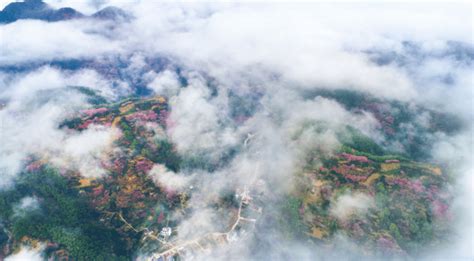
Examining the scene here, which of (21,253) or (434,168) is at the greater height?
(434,168)

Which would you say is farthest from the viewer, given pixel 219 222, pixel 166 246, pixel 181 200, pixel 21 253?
pixel 181 200

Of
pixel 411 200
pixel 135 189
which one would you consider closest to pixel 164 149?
pixel 135 189

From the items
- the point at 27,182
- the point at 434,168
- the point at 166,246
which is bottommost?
the point at 166,246

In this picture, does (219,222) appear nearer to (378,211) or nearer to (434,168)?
(378,211)

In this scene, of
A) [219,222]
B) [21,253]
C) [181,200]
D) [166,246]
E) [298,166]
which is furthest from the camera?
[298,166]

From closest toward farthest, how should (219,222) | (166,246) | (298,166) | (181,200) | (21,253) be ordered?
(21,253) → (166,246) → (219,222) → (181,200) → (298,166)

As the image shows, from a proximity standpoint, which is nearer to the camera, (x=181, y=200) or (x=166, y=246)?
(x=166, y=246)

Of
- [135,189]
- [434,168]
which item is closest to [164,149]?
→ [135,189]

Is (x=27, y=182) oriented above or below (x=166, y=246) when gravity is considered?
above

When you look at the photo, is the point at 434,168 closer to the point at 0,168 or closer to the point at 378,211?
the point at 378,211
